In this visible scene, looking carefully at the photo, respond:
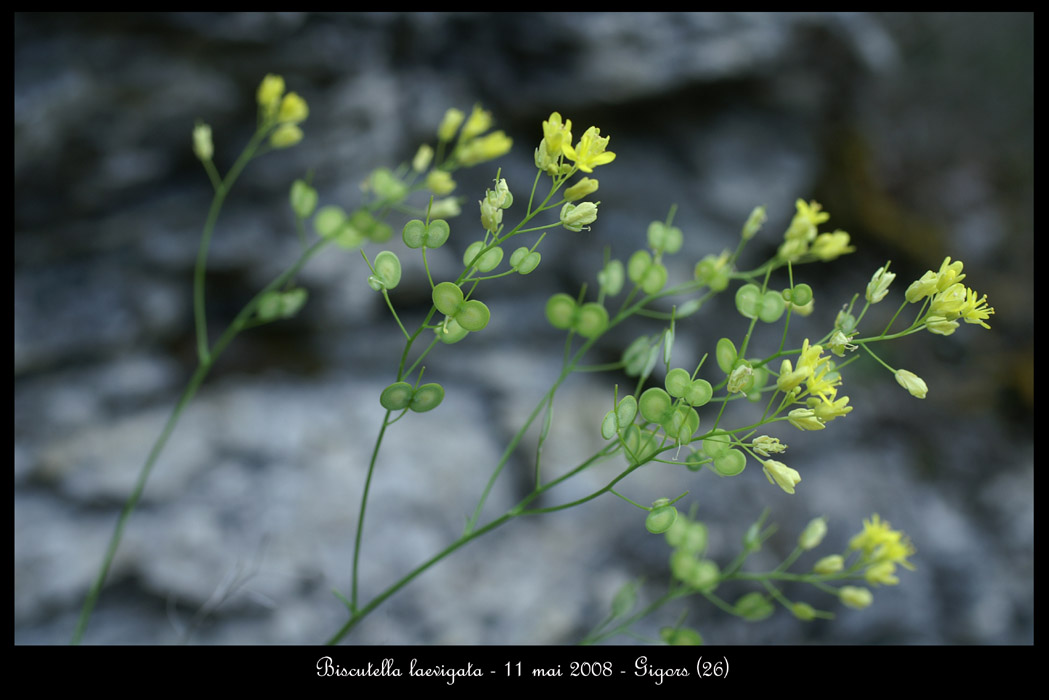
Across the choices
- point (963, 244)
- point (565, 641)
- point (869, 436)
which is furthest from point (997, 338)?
A: point (565, 641)

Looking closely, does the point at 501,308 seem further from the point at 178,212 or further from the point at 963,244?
the point at 963,244

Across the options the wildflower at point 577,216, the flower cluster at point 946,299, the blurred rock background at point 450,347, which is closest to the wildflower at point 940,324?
the flower cluster at point 946,299

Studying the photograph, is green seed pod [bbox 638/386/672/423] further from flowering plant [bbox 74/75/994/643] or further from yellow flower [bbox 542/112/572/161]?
yellow flower [bbox 542/112/572/161]

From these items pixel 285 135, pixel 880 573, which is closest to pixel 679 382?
pixel 880 573

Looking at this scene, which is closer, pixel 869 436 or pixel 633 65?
pixel 633 65

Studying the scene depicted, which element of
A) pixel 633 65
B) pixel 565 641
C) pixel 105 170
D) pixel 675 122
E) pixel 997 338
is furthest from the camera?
pixel 997 338

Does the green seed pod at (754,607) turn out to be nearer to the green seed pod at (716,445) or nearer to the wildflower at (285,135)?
the green seed pod at (716,445)

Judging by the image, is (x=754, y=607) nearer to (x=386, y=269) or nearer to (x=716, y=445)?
(x=716, y=445)
